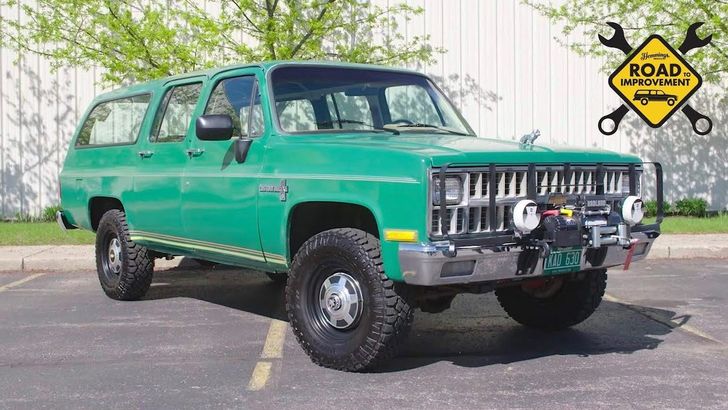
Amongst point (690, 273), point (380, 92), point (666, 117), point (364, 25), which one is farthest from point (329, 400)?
point (666, 117)

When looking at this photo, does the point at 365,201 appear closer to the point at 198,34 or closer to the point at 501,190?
the point at 501,190

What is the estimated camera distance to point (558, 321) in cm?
628

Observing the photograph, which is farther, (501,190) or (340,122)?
(340,122)

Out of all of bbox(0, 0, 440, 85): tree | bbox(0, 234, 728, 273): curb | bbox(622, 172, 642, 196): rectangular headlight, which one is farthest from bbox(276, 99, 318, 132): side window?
bbox(0, 0, 440, 85): tree

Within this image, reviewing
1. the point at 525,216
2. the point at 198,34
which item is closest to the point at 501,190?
the point at 525,216

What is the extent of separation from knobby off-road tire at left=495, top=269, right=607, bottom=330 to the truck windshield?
1.30 meters

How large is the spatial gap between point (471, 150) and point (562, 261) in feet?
2.90

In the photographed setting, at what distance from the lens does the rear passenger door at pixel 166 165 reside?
671 centimetres

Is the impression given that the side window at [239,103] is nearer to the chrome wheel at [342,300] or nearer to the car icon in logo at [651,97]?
the chrome wheel at [342,300]

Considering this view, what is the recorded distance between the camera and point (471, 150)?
4816 millimetres

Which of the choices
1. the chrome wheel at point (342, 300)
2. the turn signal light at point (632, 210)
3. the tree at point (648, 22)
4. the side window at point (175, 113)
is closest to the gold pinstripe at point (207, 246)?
the chrome wheel at point (342, 300)

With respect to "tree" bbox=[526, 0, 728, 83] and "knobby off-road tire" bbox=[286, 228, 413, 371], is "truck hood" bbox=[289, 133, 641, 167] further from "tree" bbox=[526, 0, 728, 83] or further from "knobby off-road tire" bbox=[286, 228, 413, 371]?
"tree" bbox=[526, 0, 728, 83]

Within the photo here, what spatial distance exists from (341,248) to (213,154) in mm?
1678

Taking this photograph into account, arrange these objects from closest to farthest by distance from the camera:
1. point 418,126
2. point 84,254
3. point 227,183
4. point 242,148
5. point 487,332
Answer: point 242,148, point 227,183, point 418,126, point 487,332, point 84,254
